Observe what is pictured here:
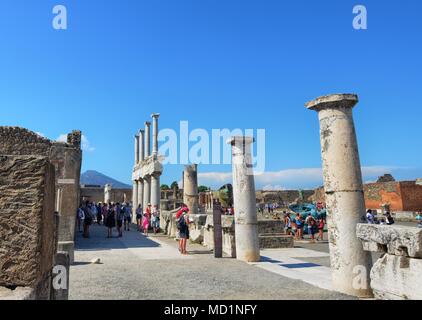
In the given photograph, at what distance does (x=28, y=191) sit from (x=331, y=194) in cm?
549

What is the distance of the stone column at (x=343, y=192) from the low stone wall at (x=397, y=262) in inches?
32.7

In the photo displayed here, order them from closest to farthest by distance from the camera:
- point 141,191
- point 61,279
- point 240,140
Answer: point 61,279, point 240,140, point 141,191

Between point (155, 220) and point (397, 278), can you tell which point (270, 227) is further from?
point (397, 278)

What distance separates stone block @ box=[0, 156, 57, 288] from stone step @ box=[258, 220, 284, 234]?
41.1 feet

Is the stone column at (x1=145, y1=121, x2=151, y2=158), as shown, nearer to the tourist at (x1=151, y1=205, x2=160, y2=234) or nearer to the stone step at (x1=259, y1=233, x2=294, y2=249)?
the tourist at (x1=151, y1=205, x2=160, y2=234)

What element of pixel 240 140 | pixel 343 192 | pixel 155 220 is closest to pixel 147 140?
pixel 155 220

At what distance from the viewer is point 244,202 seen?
35.0 ft

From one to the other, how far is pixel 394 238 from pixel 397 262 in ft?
1.03

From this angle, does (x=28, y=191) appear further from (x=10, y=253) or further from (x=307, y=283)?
(x=307, y=283)

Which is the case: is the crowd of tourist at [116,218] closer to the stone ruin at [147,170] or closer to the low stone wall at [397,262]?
the stone ruin at [147,170]

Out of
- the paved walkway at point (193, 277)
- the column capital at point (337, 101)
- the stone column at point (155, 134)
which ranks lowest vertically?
the paved walkway at point (193, 277)

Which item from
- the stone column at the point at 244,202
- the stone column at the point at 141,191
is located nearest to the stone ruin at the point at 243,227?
the stone column at the point at 244,202

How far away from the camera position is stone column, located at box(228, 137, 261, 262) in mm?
10492

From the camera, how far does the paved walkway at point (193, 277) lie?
20.9 feet
